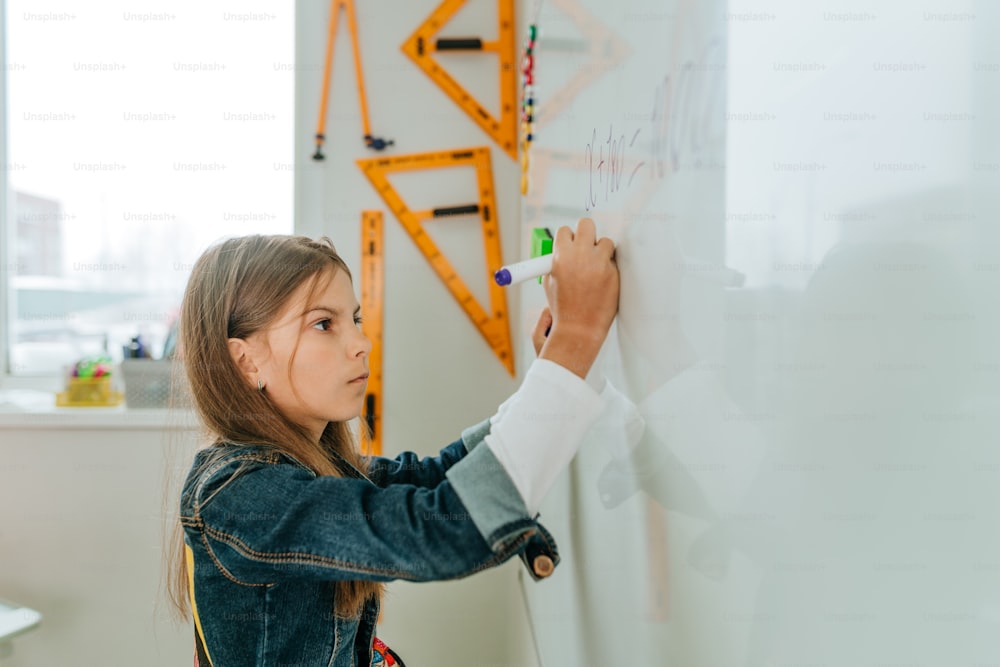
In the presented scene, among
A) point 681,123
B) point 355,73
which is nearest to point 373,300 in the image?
point 355,73

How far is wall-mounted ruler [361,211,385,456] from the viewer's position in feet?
6.00

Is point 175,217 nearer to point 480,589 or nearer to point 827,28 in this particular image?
point 480,589

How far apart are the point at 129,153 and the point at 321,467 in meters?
1.59

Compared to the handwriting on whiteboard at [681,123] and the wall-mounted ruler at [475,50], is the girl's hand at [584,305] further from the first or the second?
the wall-mounted ruler at [475,50]

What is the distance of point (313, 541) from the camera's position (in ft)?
1.89

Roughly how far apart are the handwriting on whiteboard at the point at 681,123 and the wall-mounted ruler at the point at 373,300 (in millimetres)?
1302

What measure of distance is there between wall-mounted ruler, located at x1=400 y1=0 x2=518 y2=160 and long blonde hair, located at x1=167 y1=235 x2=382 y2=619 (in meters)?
1.08

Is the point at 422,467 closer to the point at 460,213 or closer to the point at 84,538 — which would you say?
the point at 460,213

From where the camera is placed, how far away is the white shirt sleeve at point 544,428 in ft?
1.83

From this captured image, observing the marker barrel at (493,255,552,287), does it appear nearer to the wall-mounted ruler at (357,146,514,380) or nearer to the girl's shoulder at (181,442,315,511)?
the girl's shoulder at (181,442,315,511)

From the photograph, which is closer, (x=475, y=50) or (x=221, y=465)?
(x=221, y=465)

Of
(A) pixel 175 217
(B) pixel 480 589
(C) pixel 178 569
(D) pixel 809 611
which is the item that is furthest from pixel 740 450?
(A) pixel 175 217

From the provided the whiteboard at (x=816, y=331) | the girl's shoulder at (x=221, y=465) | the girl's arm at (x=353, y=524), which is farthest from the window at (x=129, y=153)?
the whiteboard at (x=816, y=331)

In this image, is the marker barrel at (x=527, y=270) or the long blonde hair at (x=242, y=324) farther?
the long blonde hair at (x=242, y=324)
